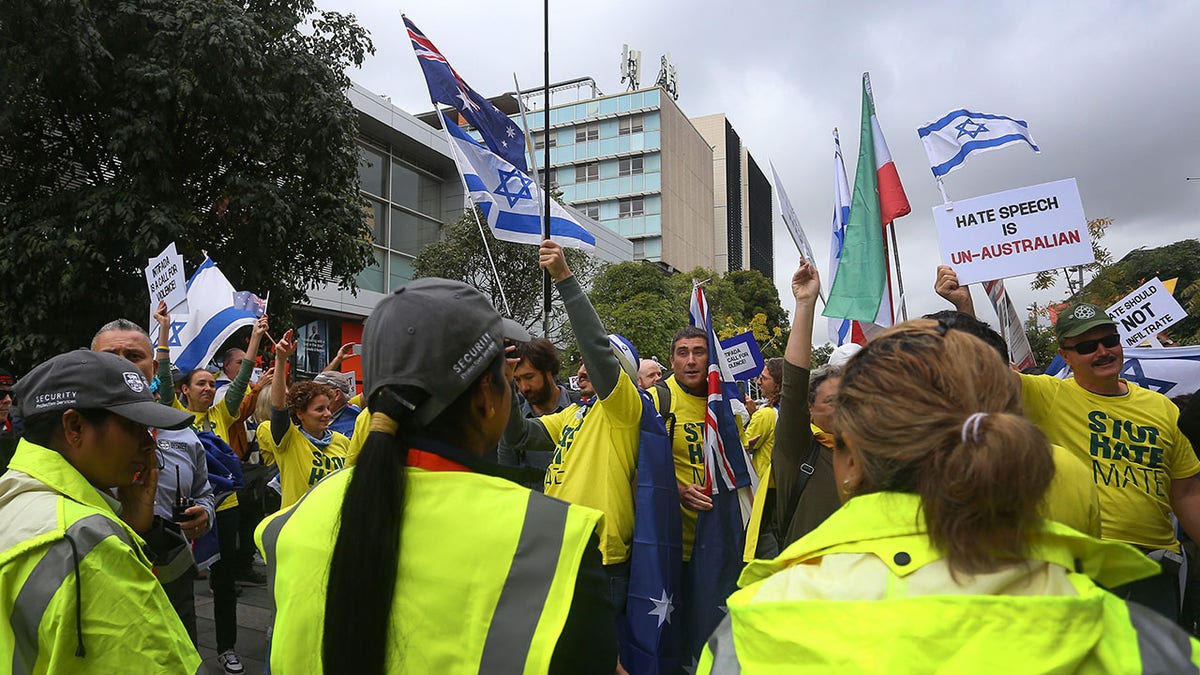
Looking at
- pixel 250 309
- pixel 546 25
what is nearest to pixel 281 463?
pixel 250 309

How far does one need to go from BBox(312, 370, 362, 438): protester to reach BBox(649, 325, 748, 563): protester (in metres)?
2.26

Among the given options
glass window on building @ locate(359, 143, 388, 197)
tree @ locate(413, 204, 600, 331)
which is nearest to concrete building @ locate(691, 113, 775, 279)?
glass window on building @ locate(359, 143, 388, 197)

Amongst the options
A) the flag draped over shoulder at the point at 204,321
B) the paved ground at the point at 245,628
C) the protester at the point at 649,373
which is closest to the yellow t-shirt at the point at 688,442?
the protester at the point at 649,373

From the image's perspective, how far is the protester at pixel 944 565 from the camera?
3.51 feet

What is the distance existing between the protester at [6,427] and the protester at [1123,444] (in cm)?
559

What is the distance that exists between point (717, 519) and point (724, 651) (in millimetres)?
2605

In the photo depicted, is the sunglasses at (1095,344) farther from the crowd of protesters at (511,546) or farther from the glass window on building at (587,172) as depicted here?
the glass window on building at (587,172)

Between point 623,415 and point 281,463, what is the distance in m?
2.27

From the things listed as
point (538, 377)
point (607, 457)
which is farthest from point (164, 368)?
point (607, 457)

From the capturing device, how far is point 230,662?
4.68m

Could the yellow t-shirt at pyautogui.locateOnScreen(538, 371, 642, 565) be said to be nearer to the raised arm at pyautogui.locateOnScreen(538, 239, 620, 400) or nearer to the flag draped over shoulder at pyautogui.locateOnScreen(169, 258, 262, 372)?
the raised arm at pyautogui.locateOnScreen(538, 239, 620, 400)

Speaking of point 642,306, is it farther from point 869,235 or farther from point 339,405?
point 869,235

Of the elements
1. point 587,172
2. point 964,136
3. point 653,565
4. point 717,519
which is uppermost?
point 587,172

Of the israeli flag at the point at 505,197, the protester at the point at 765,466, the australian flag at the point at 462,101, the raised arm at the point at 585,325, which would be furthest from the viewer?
the australian flag at the point at 462,101
